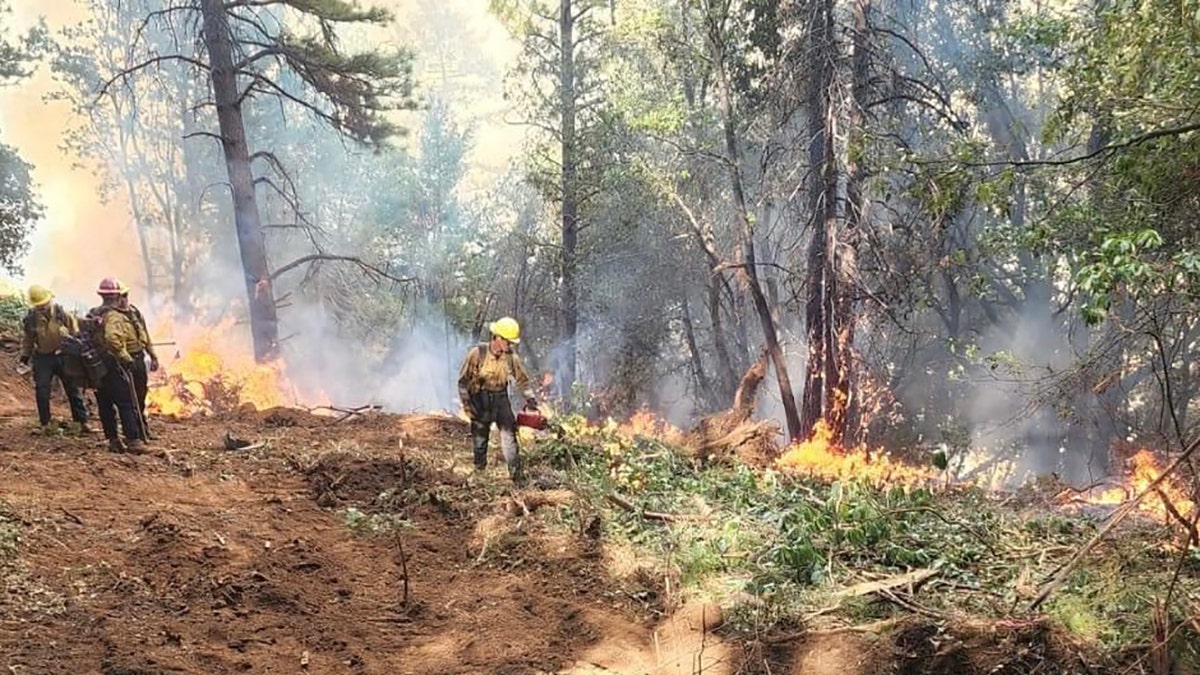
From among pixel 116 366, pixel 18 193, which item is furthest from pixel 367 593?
pixel 18 193

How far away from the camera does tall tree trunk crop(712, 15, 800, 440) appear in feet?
48.7

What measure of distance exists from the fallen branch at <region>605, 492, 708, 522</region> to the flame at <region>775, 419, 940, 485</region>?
2592mm

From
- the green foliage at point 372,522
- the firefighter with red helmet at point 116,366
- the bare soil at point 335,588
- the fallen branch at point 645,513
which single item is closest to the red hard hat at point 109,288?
the firefighter with red helmet at point 116,366

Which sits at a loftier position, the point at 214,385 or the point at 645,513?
the point at 214,385

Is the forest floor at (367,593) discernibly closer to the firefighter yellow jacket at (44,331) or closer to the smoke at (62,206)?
the firefighter yellow jacket at (44,331)

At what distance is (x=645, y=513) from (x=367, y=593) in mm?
2829

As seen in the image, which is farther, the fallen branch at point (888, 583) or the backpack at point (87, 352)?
the backpack at point (87, 352)

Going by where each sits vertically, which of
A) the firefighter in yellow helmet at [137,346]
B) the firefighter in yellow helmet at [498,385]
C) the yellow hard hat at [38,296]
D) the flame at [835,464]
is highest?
the yellow hard hat at [38,296]

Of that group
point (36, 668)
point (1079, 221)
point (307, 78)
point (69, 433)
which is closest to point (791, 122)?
point (1079, 221)

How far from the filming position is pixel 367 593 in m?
5.84

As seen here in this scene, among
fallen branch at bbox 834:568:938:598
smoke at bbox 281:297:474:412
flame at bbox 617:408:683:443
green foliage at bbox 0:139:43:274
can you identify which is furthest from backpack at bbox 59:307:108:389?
smoke at bbox 281:297:474:412

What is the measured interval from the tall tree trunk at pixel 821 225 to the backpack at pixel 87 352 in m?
10.4

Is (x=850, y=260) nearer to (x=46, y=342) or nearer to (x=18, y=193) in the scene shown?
(x=46, y=342)

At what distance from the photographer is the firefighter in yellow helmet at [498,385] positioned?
8.93 m
